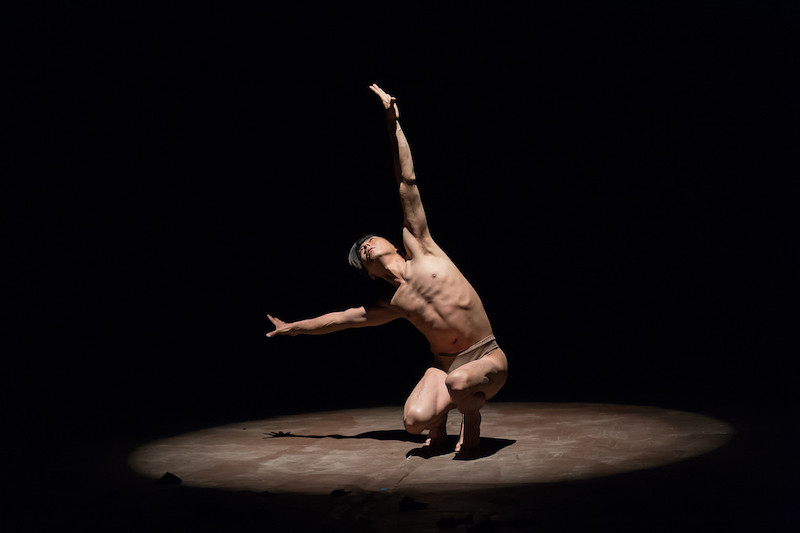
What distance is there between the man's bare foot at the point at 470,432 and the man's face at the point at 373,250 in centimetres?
99

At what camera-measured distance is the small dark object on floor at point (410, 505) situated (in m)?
3.48

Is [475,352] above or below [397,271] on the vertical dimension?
below

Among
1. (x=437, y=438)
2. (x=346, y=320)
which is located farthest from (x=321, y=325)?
(x=437, y=438)

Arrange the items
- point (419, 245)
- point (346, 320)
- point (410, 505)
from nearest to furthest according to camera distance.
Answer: point (410, 505) < point (419, 245) < point (346, 320)

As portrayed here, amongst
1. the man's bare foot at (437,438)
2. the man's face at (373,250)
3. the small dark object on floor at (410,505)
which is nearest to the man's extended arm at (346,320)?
the man's face at (373,250)

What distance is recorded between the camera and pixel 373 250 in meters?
4.92

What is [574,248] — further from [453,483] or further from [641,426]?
[453,483]

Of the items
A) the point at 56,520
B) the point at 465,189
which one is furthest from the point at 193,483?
the point at 465,189

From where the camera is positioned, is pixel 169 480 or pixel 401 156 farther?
pixel 401 156

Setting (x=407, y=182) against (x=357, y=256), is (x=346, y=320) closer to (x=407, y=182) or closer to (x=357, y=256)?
(x=357, y=256)

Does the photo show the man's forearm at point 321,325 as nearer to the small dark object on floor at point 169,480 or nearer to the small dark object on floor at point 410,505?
the small dark object on floor at point 169,480

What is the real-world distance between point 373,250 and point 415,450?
1.12 m

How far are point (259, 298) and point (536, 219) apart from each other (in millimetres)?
2855

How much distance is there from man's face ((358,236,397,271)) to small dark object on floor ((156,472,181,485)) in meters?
1.56
